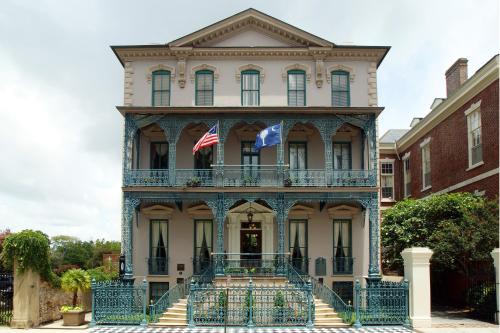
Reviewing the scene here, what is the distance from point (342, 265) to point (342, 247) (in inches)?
31.3

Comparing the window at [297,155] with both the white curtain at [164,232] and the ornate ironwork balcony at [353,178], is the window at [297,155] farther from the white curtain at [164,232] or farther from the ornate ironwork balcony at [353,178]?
the white curtain at [164,232]

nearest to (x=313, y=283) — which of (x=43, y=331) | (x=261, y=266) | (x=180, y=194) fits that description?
(x=261, y=266)

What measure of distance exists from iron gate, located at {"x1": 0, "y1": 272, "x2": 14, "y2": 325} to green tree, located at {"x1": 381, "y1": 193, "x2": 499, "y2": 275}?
15.1 meters

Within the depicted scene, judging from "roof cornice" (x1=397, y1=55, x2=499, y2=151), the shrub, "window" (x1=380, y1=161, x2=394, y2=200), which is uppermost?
"roof cornice" (x1=397, y1=55, x2=499, y2=151)

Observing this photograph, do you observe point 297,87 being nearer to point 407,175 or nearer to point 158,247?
point 158,247

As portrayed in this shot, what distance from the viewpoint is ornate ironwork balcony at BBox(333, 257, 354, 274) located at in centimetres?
2495

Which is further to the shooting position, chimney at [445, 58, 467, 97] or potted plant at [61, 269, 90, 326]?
chimney at [445, 58, 467, 97]

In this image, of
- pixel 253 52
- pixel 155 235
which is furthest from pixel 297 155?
pixel 155 235

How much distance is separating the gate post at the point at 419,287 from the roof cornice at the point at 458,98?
8.36 meters

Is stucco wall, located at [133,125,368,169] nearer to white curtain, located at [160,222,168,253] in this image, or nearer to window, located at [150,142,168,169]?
window, located at [150,142,168,169]

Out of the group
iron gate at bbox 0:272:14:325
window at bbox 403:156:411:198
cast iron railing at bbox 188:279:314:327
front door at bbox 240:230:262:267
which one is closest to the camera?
cast iron railing at bbox 188:279:314:327

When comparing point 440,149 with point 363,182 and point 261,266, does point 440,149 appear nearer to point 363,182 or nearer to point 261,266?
point 363,182

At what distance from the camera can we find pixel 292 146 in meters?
26.0

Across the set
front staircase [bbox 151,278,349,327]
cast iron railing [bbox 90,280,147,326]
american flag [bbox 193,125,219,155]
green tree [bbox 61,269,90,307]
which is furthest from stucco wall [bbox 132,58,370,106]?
front staircase [bbox 151,278,349,327]
